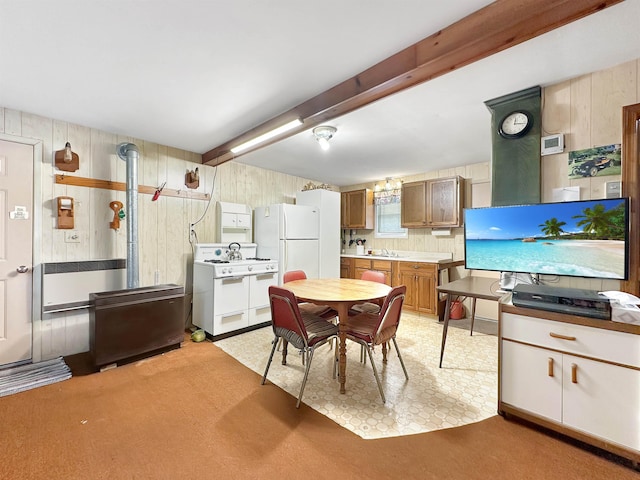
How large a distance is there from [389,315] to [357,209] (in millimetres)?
3744

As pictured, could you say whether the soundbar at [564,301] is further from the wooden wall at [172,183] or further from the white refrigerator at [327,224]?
the white refrigerator at [327,224]

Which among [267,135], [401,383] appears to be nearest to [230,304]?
[267,135]

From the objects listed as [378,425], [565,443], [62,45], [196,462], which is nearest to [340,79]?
[62,45]

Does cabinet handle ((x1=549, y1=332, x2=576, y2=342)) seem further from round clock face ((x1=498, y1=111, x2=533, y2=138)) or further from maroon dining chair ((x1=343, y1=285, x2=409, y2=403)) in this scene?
round clock face ((x1=498, y1=111, x2=533, y2=138))

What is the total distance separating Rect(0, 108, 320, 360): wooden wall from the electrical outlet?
0.11ft

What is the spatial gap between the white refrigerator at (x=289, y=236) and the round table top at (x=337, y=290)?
4.19 ft

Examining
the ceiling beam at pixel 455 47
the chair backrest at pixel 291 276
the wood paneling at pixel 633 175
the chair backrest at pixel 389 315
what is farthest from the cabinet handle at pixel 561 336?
the chair backrest at pixel 291 276

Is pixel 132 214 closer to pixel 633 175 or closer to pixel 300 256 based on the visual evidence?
pixel 300 256

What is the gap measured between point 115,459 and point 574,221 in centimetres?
325

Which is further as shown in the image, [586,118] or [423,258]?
[423,258]

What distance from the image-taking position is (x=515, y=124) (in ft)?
7.43

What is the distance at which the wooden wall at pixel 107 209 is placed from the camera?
112 inches

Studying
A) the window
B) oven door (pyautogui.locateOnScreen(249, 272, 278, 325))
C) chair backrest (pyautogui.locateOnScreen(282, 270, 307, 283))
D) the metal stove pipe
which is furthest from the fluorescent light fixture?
the window

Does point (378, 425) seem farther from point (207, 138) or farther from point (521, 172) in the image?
point (207, 138)
